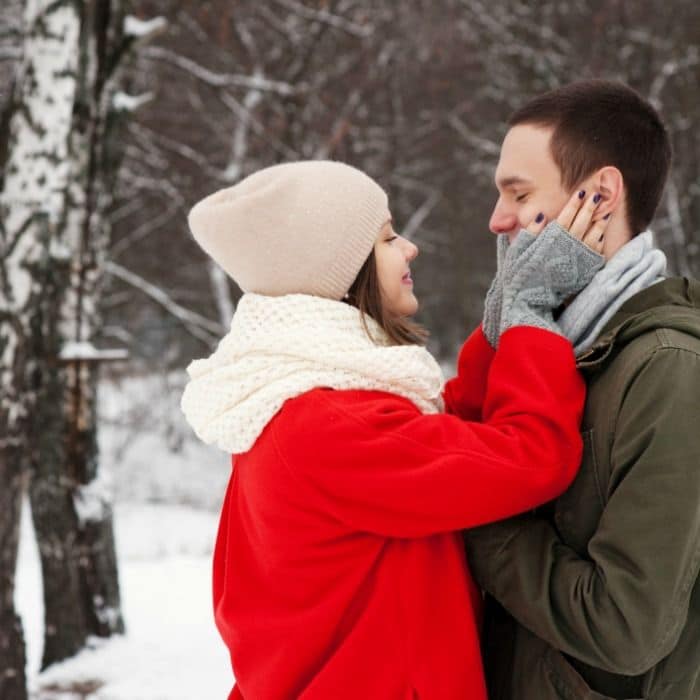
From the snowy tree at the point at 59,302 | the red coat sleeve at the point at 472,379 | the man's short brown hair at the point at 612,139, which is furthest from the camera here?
the snowy tree at the point at 59,302

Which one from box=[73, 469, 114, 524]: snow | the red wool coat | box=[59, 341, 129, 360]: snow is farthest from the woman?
box=[73, 469, 114, 524]: snow

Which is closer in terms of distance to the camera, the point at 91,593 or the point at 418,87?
the point at 91,593

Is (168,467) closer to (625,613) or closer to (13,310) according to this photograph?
(13,310)

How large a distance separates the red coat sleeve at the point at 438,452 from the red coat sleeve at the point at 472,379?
361mm

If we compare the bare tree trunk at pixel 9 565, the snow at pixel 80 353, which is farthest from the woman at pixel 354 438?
the snow at pixel 80 353

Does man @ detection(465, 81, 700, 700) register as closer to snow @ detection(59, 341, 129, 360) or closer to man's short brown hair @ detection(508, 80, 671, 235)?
man's short brown hair @ detection(508, 80, 671, 235)

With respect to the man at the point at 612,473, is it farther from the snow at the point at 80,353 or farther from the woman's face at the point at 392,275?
the snow at the point at 80,353

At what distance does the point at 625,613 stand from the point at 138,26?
545 cm

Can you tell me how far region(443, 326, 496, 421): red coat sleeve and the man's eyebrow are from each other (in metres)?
0.38

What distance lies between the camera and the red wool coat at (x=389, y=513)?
1729 millimetres

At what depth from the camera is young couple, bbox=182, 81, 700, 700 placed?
1.67 metres

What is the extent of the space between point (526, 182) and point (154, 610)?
5434 millimetres

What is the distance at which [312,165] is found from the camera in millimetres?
2047

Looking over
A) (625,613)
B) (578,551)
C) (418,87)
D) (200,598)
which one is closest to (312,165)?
(578,551)
